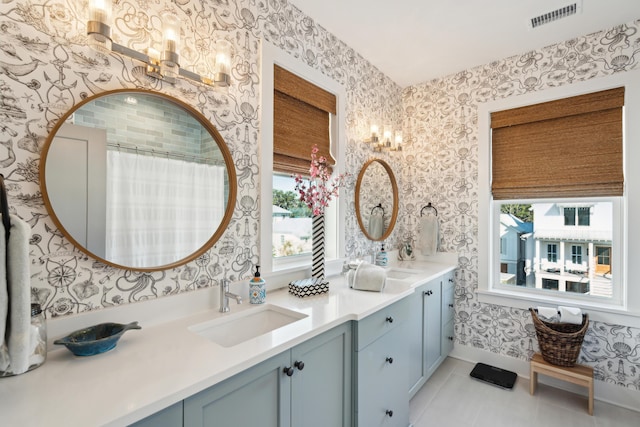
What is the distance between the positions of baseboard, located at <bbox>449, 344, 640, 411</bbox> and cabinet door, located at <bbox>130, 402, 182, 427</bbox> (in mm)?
2780

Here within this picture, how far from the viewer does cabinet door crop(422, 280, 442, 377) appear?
92.3 inches

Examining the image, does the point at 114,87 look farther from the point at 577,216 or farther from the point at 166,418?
the point at 577,216

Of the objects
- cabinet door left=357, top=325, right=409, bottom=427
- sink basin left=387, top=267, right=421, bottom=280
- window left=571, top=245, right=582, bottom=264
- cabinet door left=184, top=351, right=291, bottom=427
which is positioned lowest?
cabinet door left=357, top=325, right=409, bottom=427

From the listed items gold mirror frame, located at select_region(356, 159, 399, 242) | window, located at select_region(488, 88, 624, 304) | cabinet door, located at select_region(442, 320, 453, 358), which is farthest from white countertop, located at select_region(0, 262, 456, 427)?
window, located at select_region(488, 88, 624, 304)

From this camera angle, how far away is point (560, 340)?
7.28 ft

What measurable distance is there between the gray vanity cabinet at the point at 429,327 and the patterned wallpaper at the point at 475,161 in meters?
0.25

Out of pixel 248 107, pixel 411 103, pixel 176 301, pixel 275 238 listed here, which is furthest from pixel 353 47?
pixel 176 301

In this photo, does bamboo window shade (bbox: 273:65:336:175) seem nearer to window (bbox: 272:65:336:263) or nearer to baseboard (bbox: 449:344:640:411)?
window (bbox: 272:65:336:263)

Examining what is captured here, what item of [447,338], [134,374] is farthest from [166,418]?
[447,338]

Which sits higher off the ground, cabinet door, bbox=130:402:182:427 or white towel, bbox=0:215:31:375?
white towel, bbox=0:215:31:375

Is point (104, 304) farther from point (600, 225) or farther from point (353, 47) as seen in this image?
point (600, 225)

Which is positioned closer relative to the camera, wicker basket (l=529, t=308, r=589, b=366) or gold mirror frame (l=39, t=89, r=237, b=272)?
gold mirror frame (l=39, t=89, r=237, b=272)

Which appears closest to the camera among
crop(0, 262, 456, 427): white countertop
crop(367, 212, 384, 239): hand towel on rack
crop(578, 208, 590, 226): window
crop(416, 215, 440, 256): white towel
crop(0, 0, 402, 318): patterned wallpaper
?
crop(0, 262, 456, 427): white countertop

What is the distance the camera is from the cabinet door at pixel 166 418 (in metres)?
0.78
